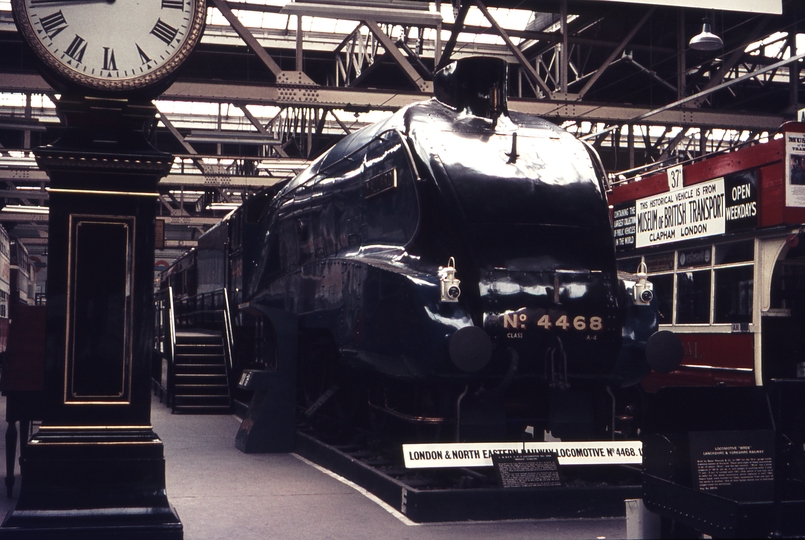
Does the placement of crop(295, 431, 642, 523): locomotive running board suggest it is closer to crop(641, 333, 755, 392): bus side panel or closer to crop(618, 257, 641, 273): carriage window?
crop(641, 333, 755, 392): bus side panel

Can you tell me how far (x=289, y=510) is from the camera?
7.18 m

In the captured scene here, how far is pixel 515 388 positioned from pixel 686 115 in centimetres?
1024

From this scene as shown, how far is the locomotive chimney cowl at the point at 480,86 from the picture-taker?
8734 millimetres

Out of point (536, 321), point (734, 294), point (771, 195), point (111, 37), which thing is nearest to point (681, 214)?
point (734, 294)

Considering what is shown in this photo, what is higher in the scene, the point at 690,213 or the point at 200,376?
the point at 690,213

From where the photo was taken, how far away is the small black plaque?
715cm

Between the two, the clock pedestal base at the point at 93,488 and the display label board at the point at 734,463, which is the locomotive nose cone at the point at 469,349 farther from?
the display label board at the point at 734,463

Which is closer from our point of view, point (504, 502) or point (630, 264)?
point (504, 502)

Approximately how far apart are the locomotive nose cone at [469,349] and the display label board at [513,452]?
0.61 meters

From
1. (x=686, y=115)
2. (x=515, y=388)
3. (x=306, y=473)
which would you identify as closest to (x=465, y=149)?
(x=515, y=388)

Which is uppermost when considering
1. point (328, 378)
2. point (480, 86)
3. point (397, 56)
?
point (397, 56)

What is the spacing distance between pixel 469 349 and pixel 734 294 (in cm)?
480

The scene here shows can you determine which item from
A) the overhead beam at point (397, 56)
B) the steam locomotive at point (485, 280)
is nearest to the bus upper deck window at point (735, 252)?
the steam locomotive at point (485, 280)

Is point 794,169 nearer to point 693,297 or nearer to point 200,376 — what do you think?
point 693,297
